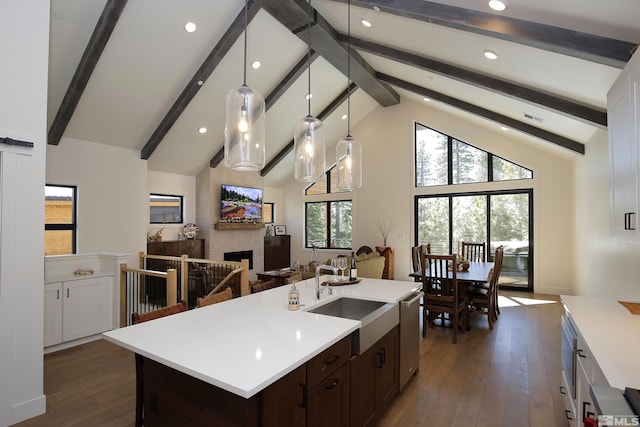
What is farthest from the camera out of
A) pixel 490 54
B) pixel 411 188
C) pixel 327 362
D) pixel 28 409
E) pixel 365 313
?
pixel 411 188

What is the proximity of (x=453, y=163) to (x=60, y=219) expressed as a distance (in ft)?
26.5

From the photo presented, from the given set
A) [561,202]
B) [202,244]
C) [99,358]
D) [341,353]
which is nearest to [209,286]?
[99,358]

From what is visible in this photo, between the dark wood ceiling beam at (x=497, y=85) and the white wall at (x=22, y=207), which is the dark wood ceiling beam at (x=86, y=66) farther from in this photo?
the dark wood ceiling beam at (x=497, y=85)

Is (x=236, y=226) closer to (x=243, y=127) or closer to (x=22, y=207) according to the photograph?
(x=22, y=207)

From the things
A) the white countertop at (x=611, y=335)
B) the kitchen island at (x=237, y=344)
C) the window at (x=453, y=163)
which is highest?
the window at (x=453, y=163)

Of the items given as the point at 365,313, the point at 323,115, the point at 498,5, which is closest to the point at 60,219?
the point at 365,313

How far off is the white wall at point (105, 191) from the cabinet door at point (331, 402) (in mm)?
5017

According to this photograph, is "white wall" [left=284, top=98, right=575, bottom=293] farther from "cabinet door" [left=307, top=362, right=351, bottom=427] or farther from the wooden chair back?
"cabinet door" [left=307, top=362, right=351, bottom=427]

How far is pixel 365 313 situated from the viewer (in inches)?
110

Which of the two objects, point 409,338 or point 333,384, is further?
point 409,338

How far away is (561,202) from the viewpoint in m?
6.82

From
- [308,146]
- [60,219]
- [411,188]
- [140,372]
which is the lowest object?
[140,372]

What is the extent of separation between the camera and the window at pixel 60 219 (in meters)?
5.38

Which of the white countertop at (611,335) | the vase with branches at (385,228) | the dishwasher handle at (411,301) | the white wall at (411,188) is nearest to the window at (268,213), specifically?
the white wall at (411,188)
